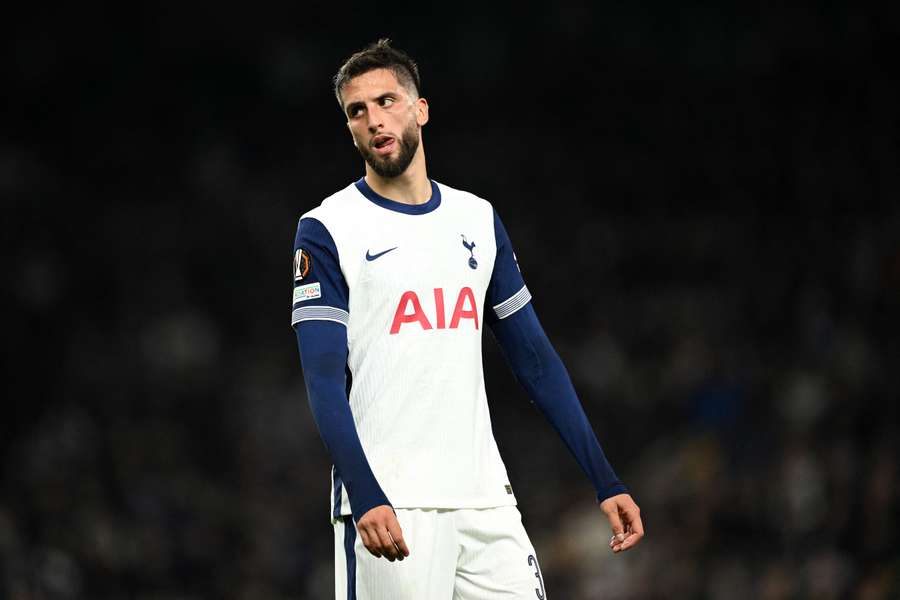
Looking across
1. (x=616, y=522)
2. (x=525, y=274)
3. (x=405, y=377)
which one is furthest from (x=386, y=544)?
(x=525, y=274)

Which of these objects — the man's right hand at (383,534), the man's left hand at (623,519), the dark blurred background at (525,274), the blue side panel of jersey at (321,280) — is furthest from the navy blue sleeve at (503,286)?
the dark blurred background at (525,274)

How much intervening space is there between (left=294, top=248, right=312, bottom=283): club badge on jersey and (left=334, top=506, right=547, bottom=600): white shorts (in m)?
0.61

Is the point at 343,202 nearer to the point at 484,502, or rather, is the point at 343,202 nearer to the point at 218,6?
the point at 484,502

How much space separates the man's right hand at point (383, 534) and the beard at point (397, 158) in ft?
3.01

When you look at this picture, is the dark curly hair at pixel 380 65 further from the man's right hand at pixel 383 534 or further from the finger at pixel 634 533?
the finger at pixel 634 533

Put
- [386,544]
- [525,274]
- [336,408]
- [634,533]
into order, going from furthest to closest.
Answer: [525,274], [634,533], [336,408], [386,544]

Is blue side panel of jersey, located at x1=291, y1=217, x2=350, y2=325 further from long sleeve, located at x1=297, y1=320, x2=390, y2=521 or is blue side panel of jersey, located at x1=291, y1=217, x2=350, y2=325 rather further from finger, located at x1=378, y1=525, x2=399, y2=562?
finger, located at x1=378, y1=525, x2=399, y2=562

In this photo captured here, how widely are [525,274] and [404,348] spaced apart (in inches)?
237

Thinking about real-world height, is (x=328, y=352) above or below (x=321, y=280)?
below

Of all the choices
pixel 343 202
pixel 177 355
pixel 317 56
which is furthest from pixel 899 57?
pixel 343 202

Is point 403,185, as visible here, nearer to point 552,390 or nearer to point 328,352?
point 328,352

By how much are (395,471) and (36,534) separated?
506cm

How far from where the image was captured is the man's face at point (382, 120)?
3.44 meters

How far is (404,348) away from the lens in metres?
3.29
